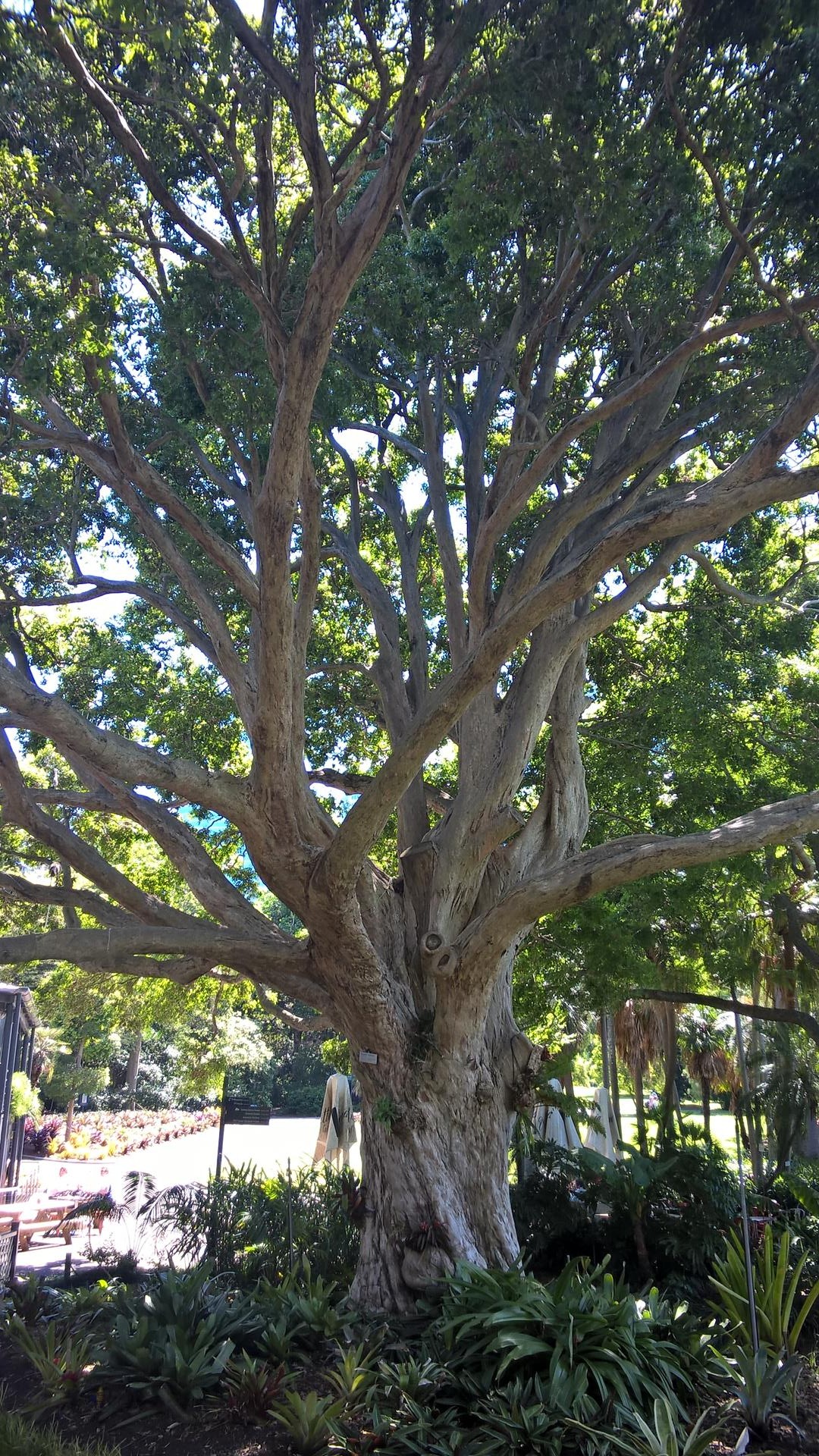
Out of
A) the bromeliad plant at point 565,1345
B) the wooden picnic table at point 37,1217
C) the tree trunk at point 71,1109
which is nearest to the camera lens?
the bromeliad plant at point 565,1345

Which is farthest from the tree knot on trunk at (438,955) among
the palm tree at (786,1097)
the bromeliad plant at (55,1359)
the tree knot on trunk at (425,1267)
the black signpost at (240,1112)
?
the palm tree at (786,1097)

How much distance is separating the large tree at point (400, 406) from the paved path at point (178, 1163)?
163 inches

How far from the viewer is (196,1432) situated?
18.6ft

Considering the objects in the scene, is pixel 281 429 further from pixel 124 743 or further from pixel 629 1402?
pixel 629 1402

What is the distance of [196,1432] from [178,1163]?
17889 millimetres

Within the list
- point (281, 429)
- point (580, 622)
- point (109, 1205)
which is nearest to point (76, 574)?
point (281, 429)

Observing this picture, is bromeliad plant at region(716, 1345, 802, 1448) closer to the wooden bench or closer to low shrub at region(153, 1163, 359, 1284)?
low shrub at region(153, 1163, 359, 1284)

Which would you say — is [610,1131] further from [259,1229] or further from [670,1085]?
[259,1229]

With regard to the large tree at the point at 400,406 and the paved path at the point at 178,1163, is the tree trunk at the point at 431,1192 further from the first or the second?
the paved path at the point at 178,1163

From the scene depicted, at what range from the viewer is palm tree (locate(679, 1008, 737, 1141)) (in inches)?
681

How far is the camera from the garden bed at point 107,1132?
81.5 ft

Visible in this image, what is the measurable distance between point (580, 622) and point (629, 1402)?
570 centimetres

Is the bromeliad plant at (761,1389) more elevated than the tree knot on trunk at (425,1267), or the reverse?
the tree knot on trunk at (425,1267)

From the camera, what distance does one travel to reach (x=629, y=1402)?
537cm
